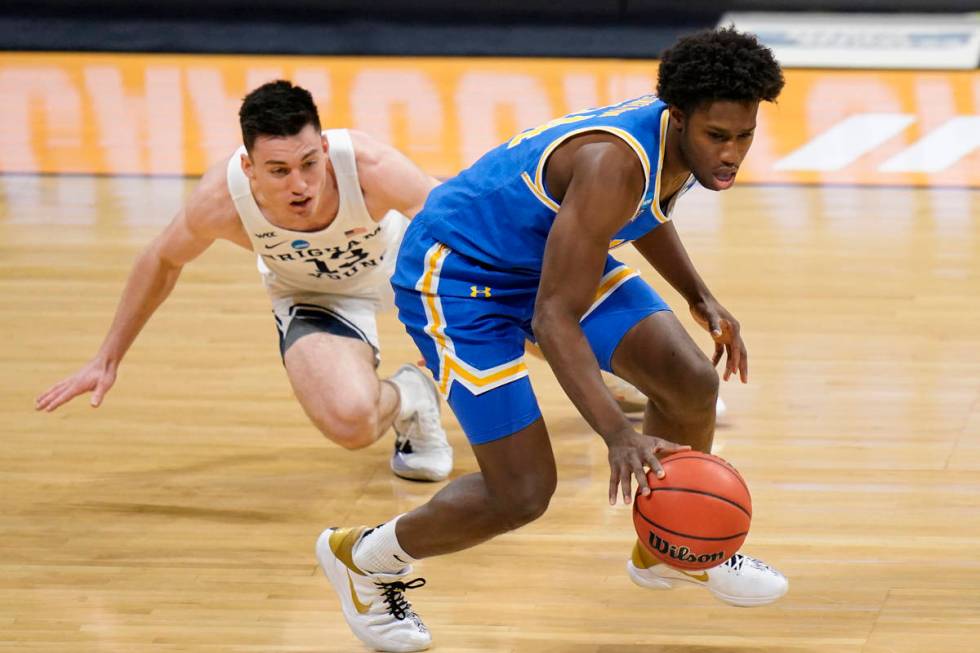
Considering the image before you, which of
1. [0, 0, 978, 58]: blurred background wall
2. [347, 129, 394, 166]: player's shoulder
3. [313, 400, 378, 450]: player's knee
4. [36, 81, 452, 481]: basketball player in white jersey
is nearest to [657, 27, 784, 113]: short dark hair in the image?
[36, 81, 452, 481]: basketball player in white jersey

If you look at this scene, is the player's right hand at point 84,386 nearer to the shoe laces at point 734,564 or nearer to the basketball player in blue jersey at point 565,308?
the basketball player in blue jersey at point 565,308

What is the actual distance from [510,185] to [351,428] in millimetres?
1317

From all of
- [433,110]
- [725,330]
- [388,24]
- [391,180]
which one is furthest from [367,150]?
[388,24]

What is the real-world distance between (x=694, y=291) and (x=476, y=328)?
0.70m

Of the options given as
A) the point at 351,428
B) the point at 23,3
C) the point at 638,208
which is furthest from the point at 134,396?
the point at 23,3

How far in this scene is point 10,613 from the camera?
362 centimetres

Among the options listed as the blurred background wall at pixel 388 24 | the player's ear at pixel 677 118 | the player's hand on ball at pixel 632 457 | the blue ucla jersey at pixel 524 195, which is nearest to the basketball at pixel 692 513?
the player's hand on ball at pixel 632 457

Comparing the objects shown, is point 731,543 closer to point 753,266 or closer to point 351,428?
point 351,428

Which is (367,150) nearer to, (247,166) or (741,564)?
(247,166)

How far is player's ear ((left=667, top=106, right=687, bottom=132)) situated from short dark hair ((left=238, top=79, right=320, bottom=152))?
4.36 ft

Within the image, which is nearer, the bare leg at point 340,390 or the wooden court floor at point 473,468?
the wooden court floor at point 473,468

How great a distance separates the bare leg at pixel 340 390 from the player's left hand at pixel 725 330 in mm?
1122

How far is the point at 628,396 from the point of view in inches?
193

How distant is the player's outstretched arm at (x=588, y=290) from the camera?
9.51 ft
